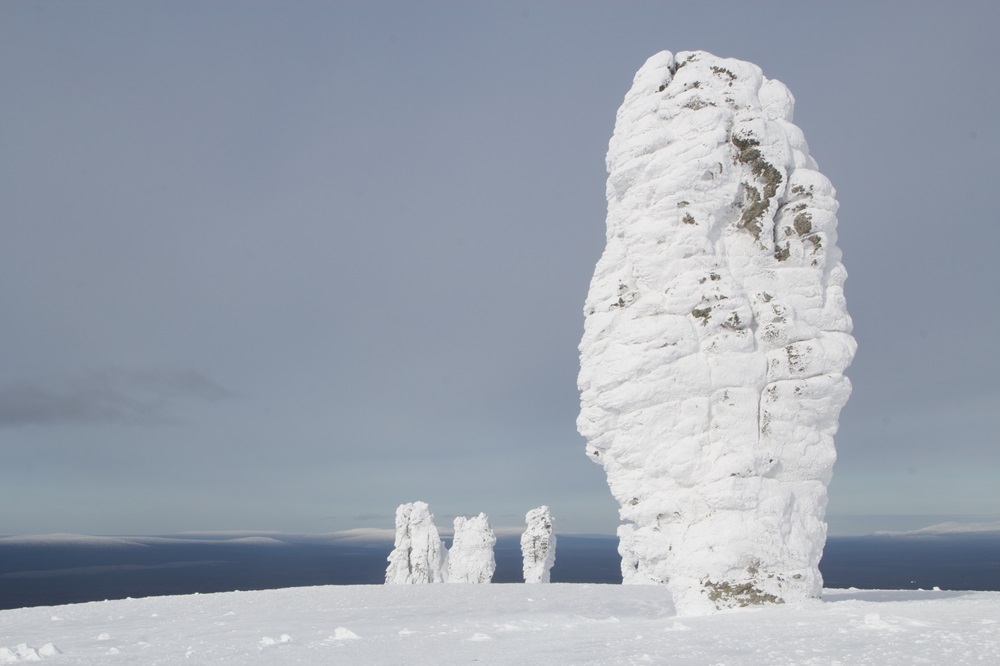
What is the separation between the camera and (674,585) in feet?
51.4

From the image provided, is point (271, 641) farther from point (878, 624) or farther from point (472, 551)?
point (472, 551)

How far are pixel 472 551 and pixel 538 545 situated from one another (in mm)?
3915

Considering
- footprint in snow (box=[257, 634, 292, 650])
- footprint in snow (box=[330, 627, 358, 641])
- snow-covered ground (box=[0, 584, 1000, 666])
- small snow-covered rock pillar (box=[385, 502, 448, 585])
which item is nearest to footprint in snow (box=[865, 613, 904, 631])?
snow-covered ground (box=[0, 584, 1000, 666])

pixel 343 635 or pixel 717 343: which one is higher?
pixel 717 343

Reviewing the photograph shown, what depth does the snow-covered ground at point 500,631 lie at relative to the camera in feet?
30.5

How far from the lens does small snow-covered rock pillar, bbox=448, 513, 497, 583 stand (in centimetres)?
4609

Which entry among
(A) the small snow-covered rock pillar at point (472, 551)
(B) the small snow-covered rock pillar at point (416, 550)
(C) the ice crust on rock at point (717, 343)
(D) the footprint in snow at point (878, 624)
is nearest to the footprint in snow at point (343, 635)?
(C) the ice crust on rock at point (717, 343)

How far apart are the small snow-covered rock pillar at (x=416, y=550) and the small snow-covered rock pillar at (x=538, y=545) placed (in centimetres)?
503

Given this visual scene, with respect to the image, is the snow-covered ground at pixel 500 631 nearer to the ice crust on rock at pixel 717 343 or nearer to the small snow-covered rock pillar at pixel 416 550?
the ice crust on rock at pixel 717 343

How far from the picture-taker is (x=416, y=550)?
44062 mm

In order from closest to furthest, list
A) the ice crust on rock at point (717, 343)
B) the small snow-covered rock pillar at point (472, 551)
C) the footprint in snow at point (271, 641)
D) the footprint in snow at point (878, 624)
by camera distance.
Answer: the footprint in snow at point (878, 624) < the footprint in snow at point (271, 641) < the ice crust on rock at point (717, 343) < the small snow-covered rock pillar at point (472, 551)

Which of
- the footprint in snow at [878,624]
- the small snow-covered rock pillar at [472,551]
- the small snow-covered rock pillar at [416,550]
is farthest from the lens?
the small snow-covered rock pillar at [472,551]

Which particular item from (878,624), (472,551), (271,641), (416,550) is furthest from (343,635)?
(472,551)

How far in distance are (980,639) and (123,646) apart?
39.7 feet
